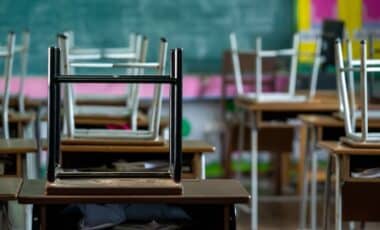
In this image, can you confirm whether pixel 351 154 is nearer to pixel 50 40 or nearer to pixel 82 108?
pixel 82 108

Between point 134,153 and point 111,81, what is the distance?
3.85ft

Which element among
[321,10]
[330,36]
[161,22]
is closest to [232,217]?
[330,36]

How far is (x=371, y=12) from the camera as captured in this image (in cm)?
707

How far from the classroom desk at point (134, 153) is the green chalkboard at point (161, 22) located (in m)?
3.31

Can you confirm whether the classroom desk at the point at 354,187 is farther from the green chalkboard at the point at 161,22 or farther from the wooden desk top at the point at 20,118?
the green chalkboard at the point at 161,22

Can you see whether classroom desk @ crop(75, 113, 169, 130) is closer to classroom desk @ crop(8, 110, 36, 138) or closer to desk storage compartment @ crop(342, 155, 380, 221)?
classroom desk @ crop(8, 110, 36, 138)

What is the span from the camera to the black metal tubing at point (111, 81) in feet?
7.59

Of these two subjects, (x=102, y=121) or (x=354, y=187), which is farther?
(x=102, y=121)

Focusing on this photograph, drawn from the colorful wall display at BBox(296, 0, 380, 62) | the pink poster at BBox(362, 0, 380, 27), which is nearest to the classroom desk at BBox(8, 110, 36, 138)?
the colorful wall display at BBox(296, 0, 380, 62)

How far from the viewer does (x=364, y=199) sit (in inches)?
136

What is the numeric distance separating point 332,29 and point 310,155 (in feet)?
4.32

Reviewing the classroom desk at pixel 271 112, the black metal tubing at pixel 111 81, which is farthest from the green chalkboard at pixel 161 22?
the black metal tubing at pixel 111 81

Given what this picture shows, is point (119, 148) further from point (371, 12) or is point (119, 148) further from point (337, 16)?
point (371, 12)

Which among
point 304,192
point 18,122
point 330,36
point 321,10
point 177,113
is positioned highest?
point 321,10
